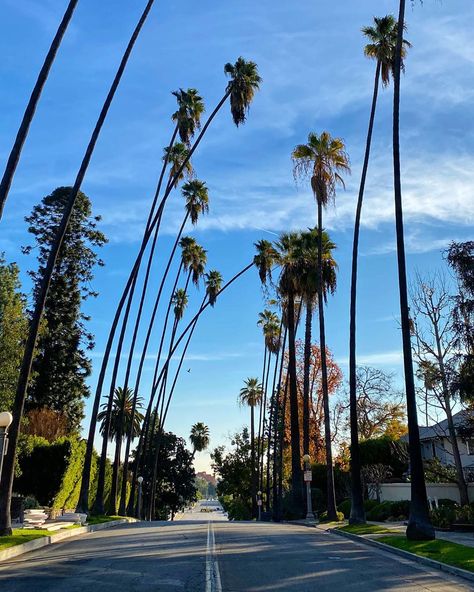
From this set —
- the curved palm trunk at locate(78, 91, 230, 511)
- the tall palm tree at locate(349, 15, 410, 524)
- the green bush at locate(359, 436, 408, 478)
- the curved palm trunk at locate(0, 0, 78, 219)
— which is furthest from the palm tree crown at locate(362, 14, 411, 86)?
the green bush at locate(359, 436, 408, 478)

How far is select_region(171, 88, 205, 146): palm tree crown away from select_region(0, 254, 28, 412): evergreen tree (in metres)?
12.7

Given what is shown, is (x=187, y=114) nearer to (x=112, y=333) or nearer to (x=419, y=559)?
(x=112, y=333)

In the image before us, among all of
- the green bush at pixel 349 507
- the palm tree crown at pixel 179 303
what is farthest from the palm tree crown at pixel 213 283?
the green bush at pixel 349 507

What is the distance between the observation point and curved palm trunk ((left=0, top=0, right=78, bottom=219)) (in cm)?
1551

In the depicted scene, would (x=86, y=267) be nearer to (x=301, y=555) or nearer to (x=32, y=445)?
(x=32, y=445)

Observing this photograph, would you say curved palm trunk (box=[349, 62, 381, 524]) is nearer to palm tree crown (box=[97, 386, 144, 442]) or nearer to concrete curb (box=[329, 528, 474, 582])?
concrete curb (box=[329, 528, 474, 582])

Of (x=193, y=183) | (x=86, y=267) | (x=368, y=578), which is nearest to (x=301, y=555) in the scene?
(x=368, y=578)

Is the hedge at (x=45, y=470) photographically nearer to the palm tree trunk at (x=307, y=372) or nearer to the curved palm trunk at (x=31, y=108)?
the palm tree trunk at (x=307, y=372)

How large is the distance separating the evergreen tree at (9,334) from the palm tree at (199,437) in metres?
83.1

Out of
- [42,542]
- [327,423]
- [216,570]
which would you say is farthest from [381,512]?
[216,570]

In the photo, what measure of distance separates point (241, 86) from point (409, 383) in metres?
17.4

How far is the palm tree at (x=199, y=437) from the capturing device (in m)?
111

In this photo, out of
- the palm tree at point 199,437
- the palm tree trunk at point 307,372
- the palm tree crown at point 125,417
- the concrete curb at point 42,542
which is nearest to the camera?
the concrete curb at point 42,542

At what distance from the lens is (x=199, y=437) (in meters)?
112
